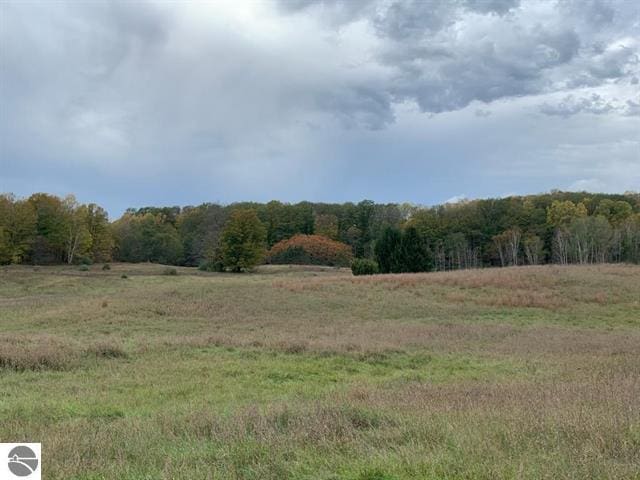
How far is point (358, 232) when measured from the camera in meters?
114

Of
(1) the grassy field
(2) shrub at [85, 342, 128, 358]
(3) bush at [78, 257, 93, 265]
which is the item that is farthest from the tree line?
(2) shrub at [85, 342, 128, 358]

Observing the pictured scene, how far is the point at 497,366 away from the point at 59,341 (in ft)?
44.6

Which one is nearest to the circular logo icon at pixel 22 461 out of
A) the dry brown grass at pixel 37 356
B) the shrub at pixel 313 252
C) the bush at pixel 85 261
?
the dry brown grass at pixel 37 356

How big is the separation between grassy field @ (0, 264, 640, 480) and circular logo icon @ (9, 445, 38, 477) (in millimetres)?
158

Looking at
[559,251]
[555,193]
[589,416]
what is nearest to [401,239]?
[559,251]

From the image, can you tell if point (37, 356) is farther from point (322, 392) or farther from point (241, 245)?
point (241, 245)

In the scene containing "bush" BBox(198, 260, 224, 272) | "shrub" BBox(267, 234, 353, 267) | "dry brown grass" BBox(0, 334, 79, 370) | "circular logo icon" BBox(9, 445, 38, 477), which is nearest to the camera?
"circular logo icon" BBox(9, 445, 38, 477)

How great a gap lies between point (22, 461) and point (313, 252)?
92.9 metres

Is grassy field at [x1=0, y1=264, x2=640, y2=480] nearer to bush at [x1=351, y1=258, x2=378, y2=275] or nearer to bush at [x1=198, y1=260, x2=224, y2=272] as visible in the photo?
bush at [x1=351, y1=258, x2=378, y2=275]

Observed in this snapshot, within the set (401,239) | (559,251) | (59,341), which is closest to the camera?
(59,341)

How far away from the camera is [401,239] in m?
66.4

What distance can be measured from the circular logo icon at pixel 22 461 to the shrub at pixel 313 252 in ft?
300

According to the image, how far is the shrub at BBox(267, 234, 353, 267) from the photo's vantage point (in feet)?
319

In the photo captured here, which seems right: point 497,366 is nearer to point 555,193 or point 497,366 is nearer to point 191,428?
point 191,428
